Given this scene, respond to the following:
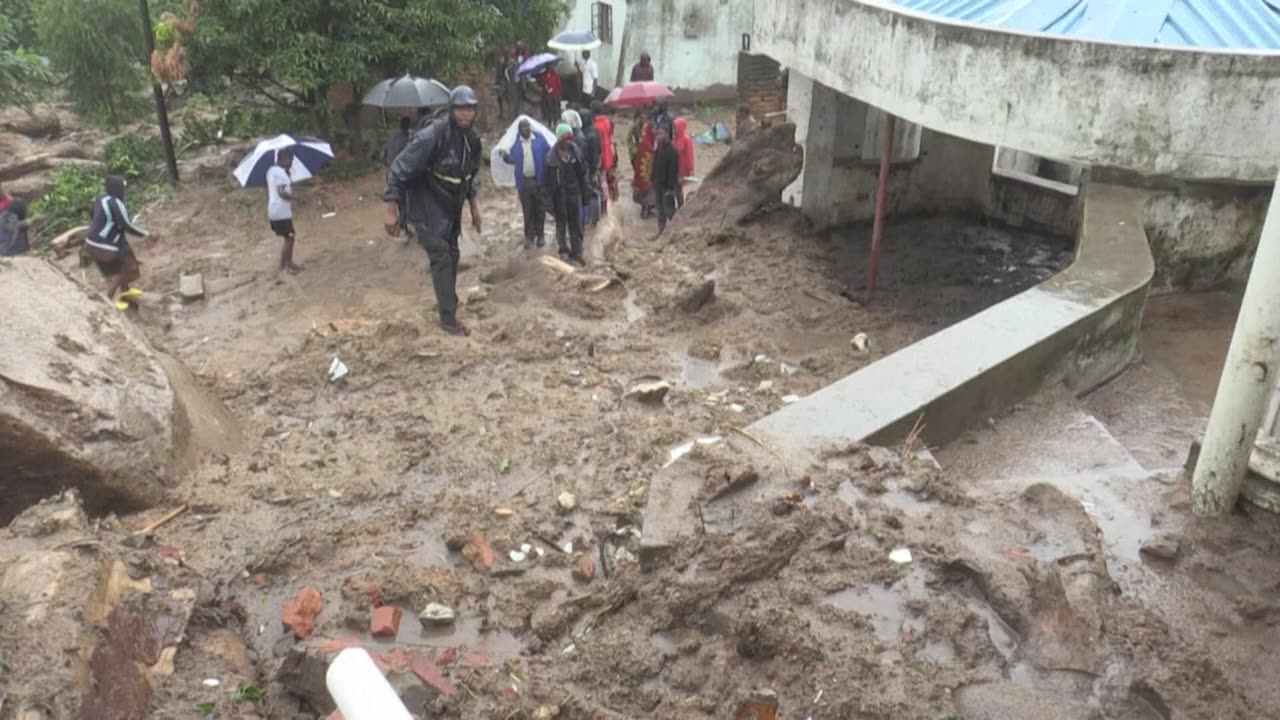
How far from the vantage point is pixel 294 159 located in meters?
10.2

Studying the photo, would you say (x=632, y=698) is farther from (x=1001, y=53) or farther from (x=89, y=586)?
(x=1001, y=53)

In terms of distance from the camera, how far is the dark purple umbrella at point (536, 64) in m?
15.4

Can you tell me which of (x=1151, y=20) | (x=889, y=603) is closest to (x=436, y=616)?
(x=889, y=603)

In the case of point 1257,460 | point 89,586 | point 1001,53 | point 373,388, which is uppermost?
point 1001,53

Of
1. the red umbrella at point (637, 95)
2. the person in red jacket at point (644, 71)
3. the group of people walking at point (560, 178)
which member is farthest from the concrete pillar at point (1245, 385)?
the person in red jacket at point (644, 71)

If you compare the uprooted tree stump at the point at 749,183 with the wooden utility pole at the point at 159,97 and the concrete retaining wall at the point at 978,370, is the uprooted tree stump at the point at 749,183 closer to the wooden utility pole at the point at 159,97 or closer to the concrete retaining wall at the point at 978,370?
the concrete retaining wall at the point at 978,370

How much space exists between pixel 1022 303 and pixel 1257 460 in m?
1.95

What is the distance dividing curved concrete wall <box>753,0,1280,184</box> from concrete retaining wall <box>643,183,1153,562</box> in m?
0.60

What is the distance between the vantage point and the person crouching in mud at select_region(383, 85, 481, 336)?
7004mm

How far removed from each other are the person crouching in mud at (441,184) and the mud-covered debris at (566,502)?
2862mm

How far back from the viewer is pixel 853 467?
4383 millimetres

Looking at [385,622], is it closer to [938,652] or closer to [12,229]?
[938,652]

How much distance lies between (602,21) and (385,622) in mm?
18157

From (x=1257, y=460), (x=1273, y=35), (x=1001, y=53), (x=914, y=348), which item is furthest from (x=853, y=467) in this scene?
(x=1273, y=35)
